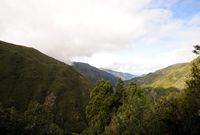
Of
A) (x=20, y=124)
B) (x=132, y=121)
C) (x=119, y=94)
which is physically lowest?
(x=20, y=124)

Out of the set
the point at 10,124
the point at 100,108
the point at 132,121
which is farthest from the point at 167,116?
the point at 10,124

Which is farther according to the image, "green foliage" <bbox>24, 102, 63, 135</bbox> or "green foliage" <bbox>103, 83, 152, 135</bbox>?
"green foliage" <bbox>103, 83, 152, 135</bbox>

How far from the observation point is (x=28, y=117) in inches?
2596

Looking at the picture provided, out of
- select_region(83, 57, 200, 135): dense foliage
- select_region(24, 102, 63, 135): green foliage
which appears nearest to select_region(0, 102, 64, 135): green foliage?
select_region(24, 102, 63, 135): green foliage

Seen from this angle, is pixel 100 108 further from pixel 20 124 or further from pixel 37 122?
pixel 20 124

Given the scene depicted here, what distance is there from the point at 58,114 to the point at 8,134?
424 ft

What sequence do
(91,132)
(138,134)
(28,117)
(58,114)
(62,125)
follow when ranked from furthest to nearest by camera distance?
(58,114) → (62,125) → (91,132) → (28,117) → (138,134)

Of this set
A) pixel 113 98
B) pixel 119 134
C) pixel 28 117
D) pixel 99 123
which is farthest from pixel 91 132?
pixel 28 117

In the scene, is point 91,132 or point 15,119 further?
point 91,132

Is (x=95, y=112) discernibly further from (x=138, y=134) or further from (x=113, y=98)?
(x=138, y=134)

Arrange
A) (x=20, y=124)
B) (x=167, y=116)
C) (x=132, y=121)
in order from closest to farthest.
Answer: (x=20, y=124), (x=167, y=116), (x=132, y=121)

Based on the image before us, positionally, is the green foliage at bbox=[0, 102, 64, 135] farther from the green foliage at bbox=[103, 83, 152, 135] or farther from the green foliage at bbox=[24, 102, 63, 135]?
the green foliage at bbox=[103, 83, 152, 135]

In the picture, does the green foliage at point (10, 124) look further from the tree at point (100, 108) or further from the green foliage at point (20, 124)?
the tree at point (100, 108)

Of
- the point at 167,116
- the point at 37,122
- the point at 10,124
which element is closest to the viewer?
the point at 10,124
